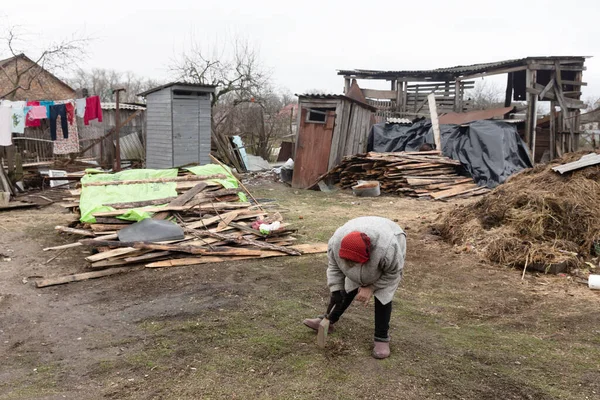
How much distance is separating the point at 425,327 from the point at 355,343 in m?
0.89

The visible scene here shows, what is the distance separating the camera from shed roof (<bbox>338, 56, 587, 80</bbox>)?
17.1m

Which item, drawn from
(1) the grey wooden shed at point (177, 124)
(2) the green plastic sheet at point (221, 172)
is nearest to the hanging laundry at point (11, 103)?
(1) the grey wooden shed at point (177, 124)

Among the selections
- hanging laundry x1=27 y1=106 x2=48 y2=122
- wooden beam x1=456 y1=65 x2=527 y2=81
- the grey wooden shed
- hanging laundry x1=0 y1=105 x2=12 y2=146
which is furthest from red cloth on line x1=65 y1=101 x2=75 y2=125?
wooden beam x1=456 y1=65 x2=527 y2=81

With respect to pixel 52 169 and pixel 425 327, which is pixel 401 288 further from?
pixel 52 169

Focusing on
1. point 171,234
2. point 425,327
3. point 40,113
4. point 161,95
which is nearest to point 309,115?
point 161,95

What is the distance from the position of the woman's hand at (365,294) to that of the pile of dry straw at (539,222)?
150 inches

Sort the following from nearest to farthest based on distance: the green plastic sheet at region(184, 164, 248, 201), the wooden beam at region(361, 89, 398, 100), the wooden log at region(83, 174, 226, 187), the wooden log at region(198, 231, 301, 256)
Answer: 1. the wooden log at region(198, 231, 301, 256)
2. the wooden log at region(83, 174, 226, 187)
3. the green plastic sheet at region(184, 164, 248, 201)
4. the wooden beam at region(361, 89, 398, 100)

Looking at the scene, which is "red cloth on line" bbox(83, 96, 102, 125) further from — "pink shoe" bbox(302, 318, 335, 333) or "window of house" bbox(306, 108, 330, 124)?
"pink shoe" bbox(302, 318, 335, 333)

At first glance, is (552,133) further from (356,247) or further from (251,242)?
(356,247)

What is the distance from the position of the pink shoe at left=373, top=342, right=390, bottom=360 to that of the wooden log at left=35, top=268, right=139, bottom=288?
383cm

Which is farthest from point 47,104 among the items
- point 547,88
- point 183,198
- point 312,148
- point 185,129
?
point 547,88

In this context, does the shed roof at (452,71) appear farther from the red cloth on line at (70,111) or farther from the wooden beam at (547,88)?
the red cloth on line at (70,111)

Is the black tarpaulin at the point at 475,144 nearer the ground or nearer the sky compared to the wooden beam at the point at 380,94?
nearer the ground

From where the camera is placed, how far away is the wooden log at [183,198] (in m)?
7.66
